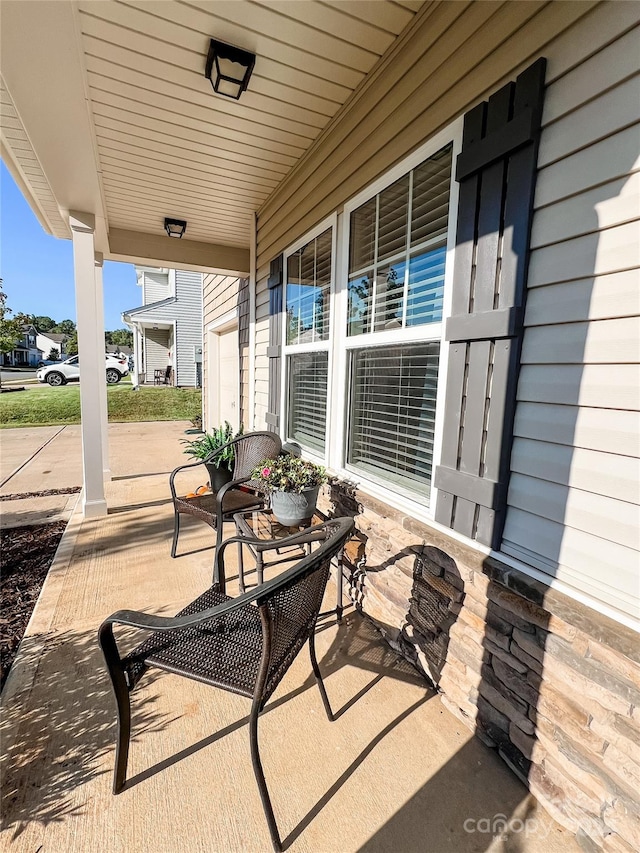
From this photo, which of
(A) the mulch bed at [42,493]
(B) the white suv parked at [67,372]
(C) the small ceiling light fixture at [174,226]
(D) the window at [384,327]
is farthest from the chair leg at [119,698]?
(B) the white suv parked at [67,372]

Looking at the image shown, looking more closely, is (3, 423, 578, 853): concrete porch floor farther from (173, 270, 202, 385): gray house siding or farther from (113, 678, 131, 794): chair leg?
Result: (173, 270, 202, 385): gray house siding

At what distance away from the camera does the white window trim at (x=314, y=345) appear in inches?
99.1

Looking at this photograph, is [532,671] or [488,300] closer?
[532,671]

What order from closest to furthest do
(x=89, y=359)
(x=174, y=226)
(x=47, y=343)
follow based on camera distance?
(x=89, y=359), (x=174, y=226), (x=47, y=343)

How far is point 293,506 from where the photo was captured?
2.16 metres

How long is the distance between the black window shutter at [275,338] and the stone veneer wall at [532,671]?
184 centimetres

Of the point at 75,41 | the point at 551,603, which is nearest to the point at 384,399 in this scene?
the point at 551,603

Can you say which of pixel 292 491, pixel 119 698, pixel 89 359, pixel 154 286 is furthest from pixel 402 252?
pixel 154 286

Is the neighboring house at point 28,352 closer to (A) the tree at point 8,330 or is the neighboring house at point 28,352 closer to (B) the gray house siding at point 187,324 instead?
(A) the tree at point 8,330

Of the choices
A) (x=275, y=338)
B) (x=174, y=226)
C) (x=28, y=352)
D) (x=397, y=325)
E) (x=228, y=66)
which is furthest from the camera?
(x=28, y=352)

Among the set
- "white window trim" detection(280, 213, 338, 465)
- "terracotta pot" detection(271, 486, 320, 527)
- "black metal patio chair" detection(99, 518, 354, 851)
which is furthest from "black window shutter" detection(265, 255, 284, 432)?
"black metal patio chair" detection(99, 518, 354, 851)

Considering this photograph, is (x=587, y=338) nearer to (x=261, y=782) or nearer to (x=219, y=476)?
(x=261, y=782)

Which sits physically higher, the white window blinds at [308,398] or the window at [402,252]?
the window at [402,252]

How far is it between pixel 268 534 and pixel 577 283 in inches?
84.2
